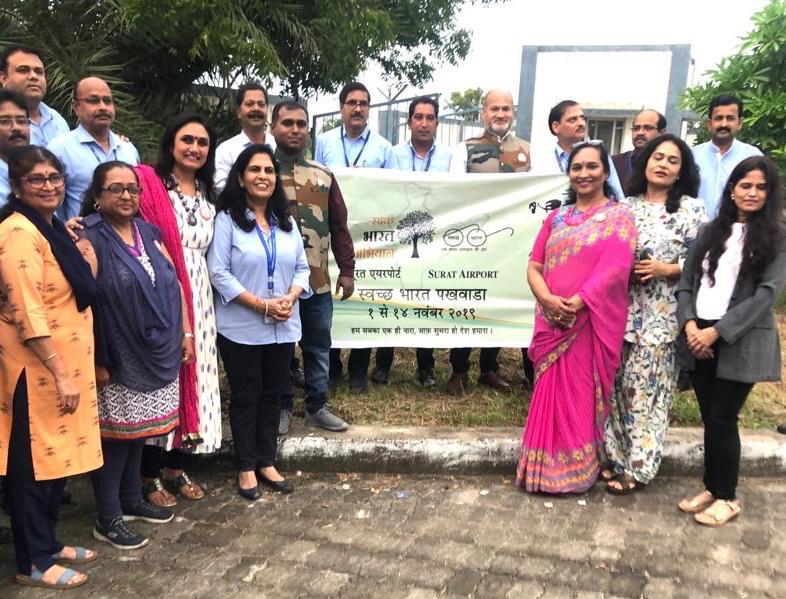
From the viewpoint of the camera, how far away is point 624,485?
3.44m

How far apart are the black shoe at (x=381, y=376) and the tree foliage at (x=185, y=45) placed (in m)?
2.71

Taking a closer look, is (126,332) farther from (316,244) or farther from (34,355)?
(316,244)

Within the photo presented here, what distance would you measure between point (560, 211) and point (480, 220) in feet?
3.43

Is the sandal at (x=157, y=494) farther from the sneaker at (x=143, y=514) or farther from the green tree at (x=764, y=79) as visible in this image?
the green tree at (x=764, y=79)

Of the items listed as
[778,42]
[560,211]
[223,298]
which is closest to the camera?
[223,298]

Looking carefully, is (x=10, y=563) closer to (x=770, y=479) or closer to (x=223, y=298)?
(x=223, y=298)

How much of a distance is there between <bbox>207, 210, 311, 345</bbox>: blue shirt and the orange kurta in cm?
68

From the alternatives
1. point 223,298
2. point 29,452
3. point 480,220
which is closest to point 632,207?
point 480,220

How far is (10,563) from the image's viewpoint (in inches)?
108

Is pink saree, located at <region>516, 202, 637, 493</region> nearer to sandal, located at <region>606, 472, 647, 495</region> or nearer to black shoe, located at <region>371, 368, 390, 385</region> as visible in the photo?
sandal, located at <region>606, 472, 647, 495</region>

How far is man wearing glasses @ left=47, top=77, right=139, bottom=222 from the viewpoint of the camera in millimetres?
3244

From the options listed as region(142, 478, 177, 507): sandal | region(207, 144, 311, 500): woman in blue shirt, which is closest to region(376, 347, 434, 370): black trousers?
region(207, 144, 311, 500): woman in blue shirt

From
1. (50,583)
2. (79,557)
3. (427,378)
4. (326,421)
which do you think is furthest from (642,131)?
(50,583)

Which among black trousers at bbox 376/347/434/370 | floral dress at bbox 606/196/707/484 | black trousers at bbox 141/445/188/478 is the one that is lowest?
black trousers at bbox 141/445/188/478
